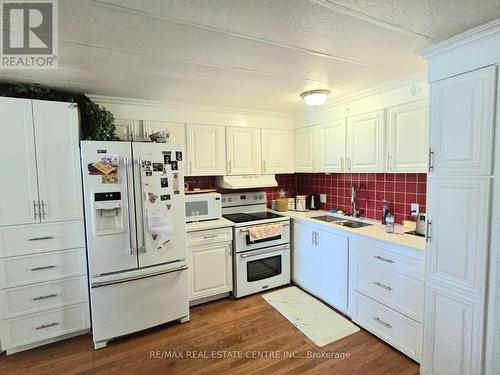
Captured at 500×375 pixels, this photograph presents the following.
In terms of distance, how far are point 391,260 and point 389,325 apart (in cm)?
55

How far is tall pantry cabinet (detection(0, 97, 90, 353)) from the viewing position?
2.10 m

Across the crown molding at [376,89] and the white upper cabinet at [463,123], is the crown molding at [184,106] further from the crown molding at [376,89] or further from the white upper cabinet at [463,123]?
the white upper cabinet at [463,123]

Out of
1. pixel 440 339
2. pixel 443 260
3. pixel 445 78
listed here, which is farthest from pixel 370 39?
pixel 440 339

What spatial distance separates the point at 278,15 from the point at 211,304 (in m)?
2.82

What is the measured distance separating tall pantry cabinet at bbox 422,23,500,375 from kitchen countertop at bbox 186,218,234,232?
6.26 ft

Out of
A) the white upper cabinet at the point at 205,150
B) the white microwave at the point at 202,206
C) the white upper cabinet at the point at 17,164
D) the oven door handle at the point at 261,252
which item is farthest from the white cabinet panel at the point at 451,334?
the white upper cabinet at the point at 17,164

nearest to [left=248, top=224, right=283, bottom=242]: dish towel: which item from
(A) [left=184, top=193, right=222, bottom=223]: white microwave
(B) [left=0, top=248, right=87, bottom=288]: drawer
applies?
(A) [left=184, top=193, right=222, bottom=223]: white microwave

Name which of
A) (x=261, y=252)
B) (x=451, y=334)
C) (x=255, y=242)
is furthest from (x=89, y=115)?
(x=451, y=334)

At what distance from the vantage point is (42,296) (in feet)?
7.32

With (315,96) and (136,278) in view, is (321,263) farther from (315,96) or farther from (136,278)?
(136,278)

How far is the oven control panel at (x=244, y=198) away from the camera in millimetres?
3503

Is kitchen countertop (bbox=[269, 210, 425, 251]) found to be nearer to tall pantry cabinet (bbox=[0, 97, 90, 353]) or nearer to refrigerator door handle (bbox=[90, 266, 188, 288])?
refrigerator door handle (bbox=[90, 266, 188, 288])

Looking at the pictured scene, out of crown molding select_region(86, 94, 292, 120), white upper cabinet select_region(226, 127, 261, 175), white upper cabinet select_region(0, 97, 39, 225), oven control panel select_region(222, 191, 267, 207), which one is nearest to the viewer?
white upper cabinet select_region(0, 97, 39, 225)

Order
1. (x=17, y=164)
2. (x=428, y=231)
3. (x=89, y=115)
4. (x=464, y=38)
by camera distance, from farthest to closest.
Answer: (x=89, y=115) → (x=17, y=164) → (x=428, y=231) → (x=464, y=38)
